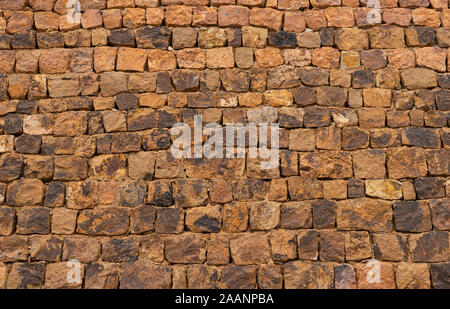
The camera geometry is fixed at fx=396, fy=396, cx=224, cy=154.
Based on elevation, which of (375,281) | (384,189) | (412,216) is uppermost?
(384,189)

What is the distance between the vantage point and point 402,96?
404 centimetres

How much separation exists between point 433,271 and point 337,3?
9.42ft

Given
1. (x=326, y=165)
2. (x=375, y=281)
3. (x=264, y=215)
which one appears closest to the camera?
(x=375, y=281)

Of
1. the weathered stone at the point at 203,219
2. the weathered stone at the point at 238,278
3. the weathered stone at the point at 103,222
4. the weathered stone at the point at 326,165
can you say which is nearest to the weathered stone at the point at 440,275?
the weathered stone at the point at 326,165

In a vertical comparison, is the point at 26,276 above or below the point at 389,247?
below

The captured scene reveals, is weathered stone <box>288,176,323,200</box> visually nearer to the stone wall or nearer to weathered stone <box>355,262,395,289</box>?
the stone wall

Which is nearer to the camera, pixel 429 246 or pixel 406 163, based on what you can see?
pixel 429 246

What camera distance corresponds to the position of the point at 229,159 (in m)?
3.85

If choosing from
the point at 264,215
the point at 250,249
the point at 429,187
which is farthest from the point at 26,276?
the point at 429,187

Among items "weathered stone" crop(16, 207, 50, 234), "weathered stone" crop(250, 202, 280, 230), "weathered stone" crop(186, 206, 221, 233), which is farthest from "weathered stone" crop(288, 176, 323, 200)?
"weathered stone" crop(16, 207, 50, 234)

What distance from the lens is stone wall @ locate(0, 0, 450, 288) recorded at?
3.66 m

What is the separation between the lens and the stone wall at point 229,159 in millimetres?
3656

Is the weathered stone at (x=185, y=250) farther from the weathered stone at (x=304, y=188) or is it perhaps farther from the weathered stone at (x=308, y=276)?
the weathered stone at (x=304, y=188)

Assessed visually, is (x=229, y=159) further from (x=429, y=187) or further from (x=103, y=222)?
(x=429, y=187)
